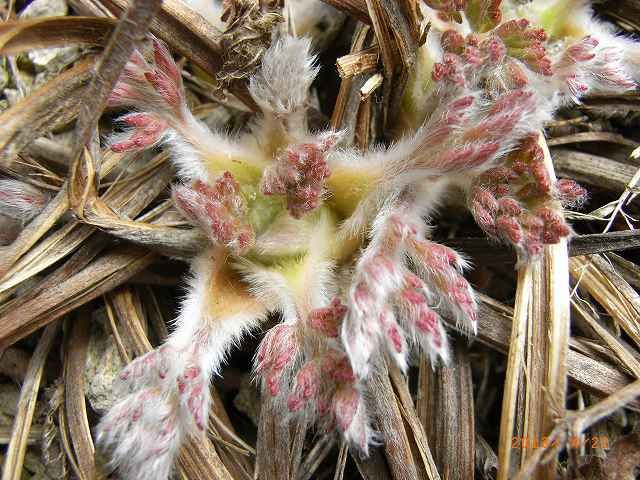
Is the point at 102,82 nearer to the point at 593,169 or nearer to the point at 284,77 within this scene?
the point at 284,77

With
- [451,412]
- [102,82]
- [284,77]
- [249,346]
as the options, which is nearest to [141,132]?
[102,82]

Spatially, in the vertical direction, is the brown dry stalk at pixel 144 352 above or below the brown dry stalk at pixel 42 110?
below

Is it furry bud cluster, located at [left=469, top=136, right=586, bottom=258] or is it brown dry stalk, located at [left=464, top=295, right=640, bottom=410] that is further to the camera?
brown dry stalk, located at [left=464, top=295, right=640, bottom=410]

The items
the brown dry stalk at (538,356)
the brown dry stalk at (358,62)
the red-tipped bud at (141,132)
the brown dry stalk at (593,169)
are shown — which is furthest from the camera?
the brown dry stalk at (593,169)

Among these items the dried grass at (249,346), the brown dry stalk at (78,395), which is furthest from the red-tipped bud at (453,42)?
the brown dry stalk at (78,395)

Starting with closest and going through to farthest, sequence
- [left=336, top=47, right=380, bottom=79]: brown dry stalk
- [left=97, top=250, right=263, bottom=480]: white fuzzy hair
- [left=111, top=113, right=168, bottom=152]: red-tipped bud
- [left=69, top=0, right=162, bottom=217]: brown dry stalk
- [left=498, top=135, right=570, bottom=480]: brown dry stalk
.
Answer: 1. [left=69, top=0, right=162, bottom=217]: brown dry stalk
2. [left=97, top=250, right=263, bottom=480]: white fuzzy hair
3. [left=498, top=135, right=570, bottom=480]: brown dry stalk
4. [left=111, top=113, right=168, bottom=152]: red-tipped bud
5. [left=336, top=47, right=380, bottom=79]: brown dry stalk

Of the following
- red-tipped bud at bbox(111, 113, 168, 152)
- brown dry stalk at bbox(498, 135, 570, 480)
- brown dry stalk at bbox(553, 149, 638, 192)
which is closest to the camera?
brown dry stalk at bbox(498, 135, 570, 480)

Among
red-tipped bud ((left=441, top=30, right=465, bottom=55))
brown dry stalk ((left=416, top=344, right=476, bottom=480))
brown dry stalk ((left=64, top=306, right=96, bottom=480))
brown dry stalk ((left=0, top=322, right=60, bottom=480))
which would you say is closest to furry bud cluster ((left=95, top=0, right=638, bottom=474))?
red-tipped bud ((left=441, top=30, right=465, bottom=55))

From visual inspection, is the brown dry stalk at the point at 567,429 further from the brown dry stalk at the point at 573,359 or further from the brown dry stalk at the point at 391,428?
the brown dry stalk at the point at 391,428

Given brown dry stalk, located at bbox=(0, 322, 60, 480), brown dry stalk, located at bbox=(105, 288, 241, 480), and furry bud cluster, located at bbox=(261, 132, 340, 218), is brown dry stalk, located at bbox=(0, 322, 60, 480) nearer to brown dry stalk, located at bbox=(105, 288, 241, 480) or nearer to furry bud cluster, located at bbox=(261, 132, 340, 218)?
brown dry stalk, located at bbox=(105, 288, 241, 480)
